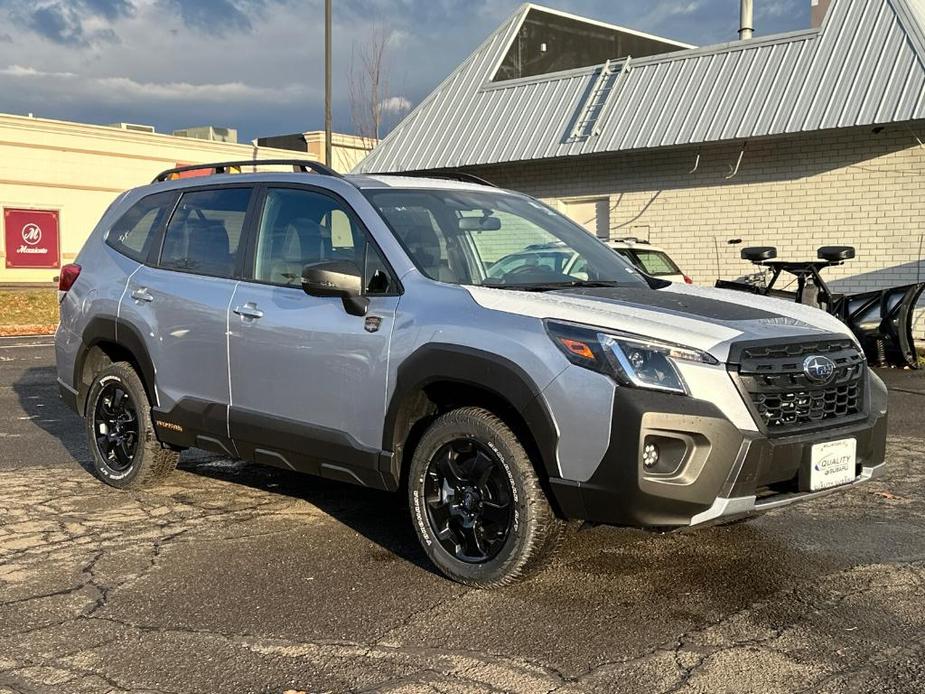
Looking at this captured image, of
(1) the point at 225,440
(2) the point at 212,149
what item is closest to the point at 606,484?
(1) the point at 225,440

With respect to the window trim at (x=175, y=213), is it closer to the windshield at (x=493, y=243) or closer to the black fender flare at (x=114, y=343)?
the black fender flare at (x=114, y=343)

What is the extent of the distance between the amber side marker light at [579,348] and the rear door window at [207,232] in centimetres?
231

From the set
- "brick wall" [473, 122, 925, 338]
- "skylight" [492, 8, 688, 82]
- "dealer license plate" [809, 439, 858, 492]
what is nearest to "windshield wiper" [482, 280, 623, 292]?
"dealer license plate" [809, 439, 858, 492]

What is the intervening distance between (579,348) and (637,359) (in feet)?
0.78

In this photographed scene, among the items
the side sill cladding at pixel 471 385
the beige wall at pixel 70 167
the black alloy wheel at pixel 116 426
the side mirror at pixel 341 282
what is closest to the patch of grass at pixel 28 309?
the beige wall at pixel 70 167

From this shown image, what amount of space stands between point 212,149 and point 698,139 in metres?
26.5

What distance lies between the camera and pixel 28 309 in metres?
23.7

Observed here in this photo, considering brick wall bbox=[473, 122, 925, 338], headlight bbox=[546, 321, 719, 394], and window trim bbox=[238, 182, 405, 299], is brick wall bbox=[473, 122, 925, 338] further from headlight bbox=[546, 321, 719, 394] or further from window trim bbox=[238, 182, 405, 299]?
headlight bbox=[546, 321, 719, 394]

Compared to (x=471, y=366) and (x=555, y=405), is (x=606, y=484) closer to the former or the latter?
(x=555, y=405)

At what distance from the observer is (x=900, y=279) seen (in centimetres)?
1470

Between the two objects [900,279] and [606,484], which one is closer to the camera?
[606,484]

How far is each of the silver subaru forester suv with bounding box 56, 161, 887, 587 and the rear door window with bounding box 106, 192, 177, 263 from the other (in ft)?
0.08

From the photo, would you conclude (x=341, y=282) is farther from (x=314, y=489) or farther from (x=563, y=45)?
(x=563, y=45)

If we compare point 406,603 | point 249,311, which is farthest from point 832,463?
point 249,311
